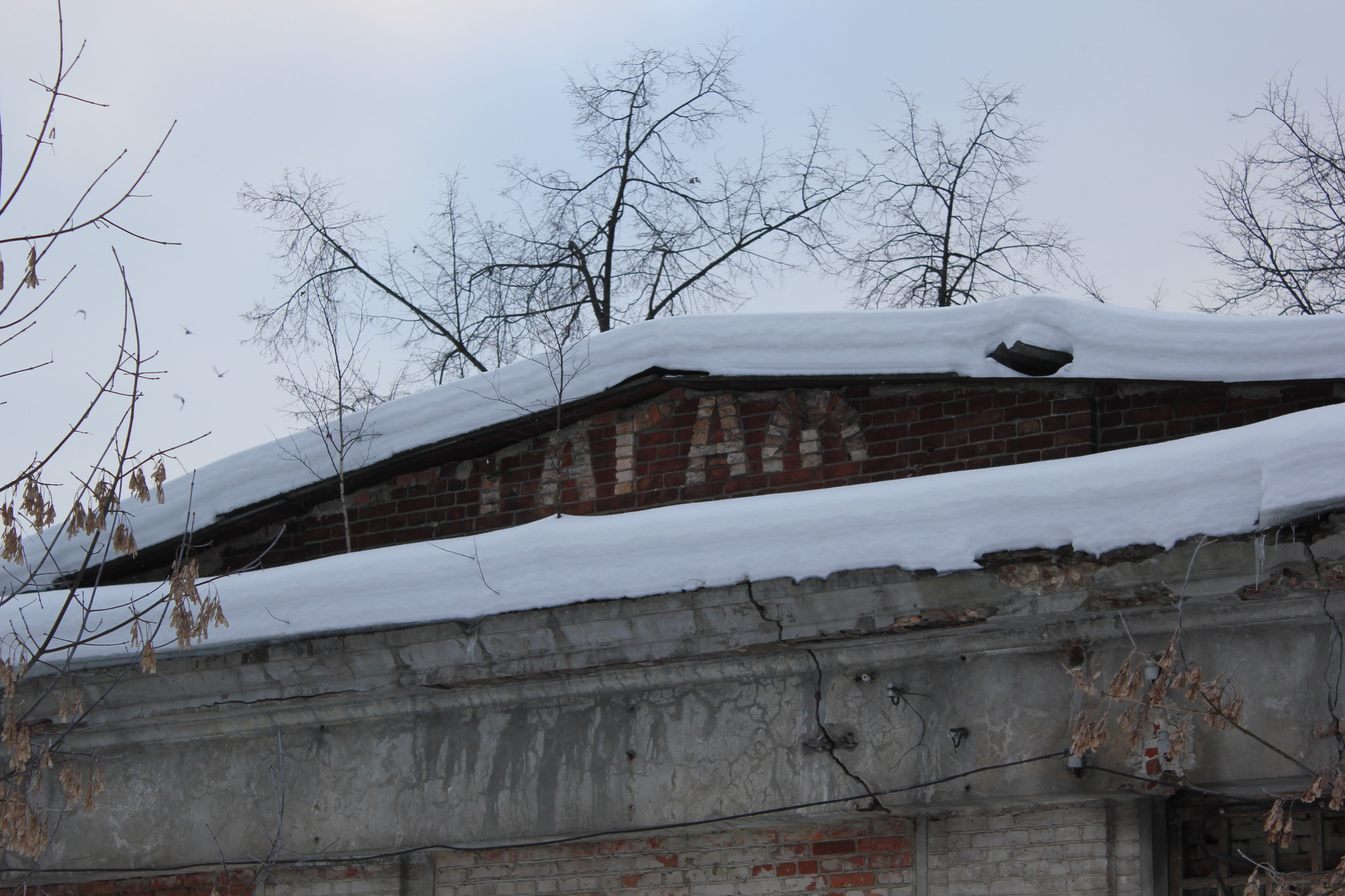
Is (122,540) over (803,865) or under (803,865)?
over

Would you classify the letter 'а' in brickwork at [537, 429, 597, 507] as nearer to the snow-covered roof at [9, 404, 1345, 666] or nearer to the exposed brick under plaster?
the snow-covered roof at [9, 404, 1345, 666]

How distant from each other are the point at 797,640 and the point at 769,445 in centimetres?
164

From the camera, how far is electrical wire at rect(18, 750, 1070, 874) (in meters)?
3.95

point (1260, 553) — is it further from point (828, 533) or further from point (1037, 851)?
point (1037, 851)

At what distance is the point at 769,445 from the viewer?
5.52 m

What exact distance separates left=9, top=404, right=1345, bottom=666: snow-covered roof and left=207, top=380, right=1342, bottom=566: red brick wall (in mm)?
1067

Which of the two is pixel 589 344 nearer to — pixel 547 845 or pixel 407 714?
pixel 407 714

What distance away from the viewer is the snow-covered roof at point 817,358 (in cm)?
472

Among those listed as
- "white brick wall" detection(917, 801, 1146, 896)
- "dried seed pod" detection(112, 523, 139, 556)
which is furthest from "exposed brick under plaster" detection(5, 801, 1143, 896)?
"dried seed pod" detection(112, 523, 139, 556)

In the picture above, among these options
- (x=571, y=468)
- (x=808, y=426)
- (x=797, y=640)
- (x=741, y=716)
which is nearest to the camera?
(x=797, y=640)

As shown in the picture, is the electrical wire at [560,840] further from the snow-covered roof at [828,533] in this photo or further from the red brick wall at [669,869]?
the snow-covered roof at [828,533]

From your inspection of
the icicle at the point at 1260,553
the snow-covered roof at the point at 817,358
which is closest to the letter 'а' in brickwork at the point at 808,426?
the snow-covered roof at the point at 817,358

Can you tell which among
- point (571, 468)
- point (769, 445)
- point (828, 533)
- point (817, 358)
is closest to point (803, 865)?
point (828, 533)

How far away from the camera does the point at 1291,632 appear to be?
3.58 m
